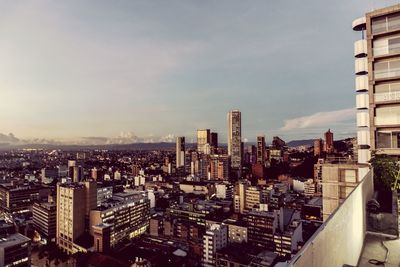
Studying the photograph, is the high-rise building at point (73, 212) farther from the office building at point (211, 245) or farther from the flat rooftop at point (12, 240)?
the office building at point (211, 245)

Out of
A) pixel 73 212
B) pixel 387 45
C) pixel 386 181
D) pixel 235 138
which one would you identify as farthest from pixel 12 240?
pixel 235 138

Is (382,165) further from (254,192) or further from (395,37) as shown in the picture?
(254,192)

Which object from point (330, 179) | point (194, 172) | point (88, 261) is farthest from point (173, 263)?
point (194, 172)

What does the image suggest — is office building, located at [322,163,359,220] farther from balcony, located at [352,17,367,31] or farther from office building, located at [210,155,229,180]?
office building, located at [210,155,229,180]

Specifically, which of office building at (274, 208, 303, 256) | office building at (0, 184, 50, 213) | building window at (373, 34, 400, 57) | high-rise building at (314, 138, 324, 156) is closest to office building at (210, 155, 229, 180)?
high-rise building at (314, 138, 324, 156)

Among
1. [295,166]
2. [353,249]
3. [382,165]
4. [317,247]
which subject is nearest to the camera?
[317,247]

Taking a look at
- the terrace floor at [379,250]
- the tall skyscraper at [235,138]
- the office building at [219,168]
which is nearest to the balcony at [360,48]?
the terrace floor at [379,250]

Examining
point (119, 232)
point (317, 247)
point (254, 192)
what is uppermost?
point (317, 247)
